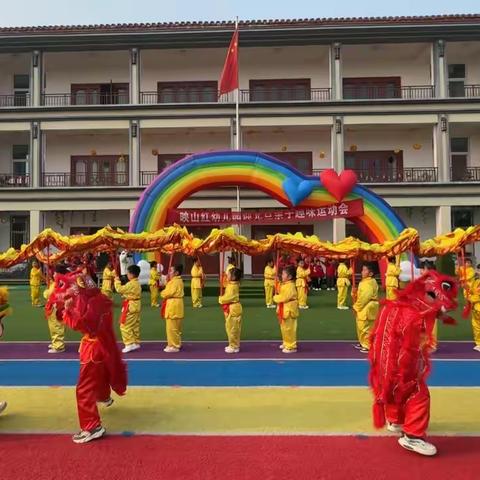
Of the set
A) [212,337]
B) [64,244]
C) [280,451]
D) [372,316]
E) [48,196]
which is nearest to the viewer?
[280,451]

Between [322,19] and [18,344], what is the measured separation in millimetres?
18917

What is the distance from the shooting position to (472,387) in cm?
603

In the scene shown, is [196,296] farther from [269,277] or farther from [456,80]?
[456,80]

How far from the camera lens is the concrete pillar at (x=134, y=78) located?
2225 cm

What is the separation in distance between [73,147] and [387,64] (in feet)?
49.2

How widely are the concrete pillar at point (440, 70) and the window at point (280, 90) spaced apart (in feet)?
17.8

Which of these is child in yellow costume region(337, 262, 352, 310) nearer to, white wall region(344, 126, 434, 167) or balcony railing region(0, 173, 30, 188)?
white wall region(344, 126, 434, 167)

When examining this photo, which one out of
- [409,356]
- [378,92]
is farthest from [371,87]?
[409,356]

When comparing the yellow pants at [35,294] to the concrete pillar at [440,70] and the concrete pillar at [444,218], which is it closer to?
the concrete pillar at [444,218]

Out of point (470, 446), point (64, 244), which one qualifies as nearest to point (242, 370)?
point (470, 446)

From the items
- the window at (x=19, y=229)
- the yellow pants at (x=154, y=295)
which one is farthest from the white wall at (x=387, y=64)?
the window at (x=19, y=229)

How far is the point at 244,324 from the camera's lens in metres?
11.4

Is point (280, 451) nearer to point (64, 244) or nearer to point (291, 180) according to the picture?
point (64, 244)

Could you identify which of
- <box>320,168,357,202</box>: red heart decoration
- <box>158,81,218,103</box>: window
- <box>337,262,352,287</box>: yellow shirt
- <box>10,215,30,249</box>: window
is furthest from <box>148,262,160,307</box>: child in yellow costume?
<box>10,215,30,249</box>: window
